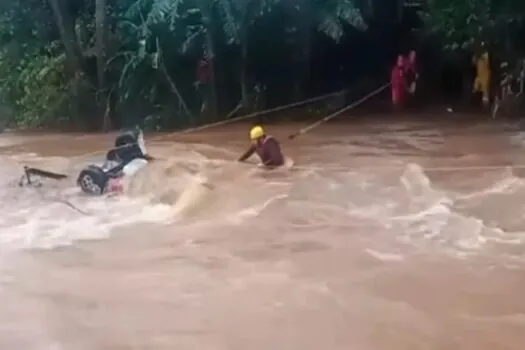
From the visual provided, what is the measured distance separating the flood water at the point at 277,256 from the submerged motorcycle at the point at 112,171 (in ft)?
0.55

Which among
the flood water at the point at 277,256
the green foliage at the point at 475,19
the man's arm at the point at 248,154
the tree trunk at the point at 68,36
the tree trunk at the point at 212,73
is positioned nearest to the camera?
the flood water at the point at 277,256

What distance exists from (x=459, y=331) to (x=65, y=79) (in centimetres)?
1108

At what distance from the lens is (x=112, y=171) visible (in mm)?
8500

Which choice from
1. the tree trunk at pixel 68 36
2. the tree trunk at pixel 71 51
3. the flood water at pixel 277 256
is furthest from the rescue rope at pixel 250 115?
the flood water at pixel 277 256

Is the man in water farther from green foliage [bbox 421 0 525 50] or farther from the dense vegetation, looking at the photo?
green foliage [bbox 421 0 525 50]

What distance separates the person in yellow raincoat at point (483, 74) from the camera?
14242 millimetres

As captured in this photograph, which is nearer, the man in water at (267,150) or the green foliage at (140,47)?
the man in water at (267,150)

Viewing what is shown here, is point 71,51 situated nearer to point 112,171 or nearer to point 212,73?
point 212,73

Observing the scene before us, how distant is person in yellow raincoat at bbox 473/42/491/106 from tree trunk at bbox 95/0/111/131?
5864 millimetres

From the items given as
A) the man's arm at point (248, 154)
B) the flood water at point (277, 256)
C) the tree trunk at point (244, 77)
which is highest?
the tree trunk at point (244, 77)

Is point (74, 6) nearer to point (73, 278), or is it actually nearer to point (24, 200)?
point (24, 200)

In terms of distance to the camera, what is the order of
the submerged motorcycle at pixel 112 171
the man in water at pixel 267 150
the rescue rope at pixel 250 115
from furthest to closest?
the rescue rope at pixel 250 115 → the man in water at pixel 267 150 → the submerged motorcycle at pixel 112 171

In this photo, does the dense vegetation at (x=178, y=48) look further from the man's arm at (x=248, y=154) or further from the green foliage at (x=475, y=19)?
the man's arm at (x=248, y=154)

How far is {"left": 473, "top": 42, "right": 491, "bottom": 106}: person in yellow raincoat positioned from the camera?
14.2 meters
